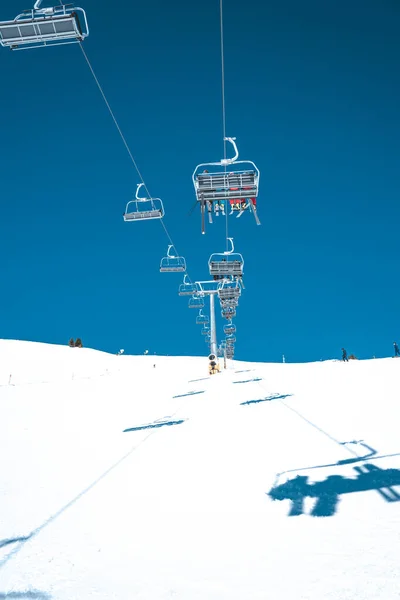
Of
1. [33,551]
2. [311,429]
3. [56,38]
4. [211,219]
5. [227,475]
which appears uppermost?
[56,38]

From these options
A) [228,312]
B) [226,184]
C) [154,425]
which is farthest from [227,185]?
[228,312]

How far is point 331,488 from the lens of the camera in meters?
4.25

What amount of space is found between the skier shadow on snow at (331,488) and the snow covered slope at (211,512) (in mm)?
21

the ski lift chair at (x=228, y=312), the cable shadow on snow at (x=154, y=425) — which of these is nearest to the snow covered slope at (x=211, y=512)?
the cable shadow on snow at (x=154, y=425)

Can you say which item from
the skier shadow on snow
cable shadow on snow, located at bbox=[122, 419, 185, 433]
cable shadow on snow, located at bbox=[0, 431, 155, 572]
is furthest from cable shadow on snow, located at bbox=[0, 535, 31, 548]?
cable shadow on snow, located at bbox=[122, 419, 185, 433]

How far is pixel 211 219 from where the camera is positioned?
11.4m

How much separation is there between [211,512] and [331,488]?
55.1 inches

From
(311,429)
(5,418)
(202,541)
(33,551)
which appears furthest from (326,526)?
(5,418)

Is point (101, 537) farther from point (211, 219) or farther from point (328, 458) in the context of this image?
point (211, 219)

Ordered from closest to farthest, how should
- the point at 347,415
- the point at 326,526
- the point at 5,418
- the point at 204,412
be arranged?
the point at 326,526, the point at 347,415, the point at 204,412, the point at 5,418

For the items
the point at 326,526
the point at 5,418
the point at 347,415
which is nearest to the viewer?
the point at 326,526

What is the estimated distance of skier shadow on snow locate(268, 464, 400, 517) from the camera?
384 centimetres

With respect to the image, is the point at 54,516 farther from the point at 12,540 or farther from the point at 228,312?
the point at 228,312

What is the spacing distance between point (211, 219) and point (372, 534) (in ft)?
30.8
